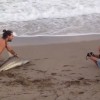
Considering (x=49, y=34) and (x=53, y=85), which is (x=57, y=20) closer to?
(x=49, y=34)

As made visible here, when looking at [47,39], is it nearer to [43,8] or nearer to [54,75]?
[54,75]

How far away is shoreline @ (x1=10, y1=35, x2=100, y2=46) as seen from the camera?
28.4 ft

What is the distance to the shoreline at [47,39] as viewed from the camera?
866 centimetres

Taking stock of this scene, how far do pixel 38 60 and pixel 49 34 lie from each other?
186 centimetres

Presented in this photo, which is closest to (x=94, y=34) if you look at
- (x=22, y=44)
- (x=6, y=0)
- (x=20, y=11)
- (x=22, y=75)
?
(x=22, y=44)

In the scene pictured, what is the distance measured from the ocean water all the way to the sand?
3.71ft

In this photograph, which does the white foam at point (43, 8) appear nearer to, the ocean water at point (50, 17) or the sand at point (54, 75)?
the ocean water at point (50, 17)

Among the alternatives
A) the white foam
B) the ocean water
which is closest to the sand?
the ocean water

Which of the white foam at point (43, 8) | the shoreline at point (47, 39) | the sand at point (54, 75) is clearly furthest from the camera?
the white foam at point (43, 8)

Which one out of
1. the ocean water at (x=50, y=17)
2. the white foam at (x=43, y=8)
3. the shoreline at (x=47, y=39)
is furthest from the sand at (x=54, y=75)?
the white foam at (x=43, y=8)

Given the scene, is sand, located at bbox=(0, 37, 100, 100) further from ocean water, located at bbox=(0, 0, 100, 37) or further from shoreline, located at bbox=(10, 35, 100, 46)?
ocean water, located at bbox=(0, 0, 100, 37)

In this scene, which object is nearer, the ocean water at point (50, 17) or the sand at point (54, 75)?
the sand at point (54, 75)

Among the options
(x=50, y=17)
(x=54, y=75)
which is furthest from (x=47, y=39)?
(x=50, y=17)

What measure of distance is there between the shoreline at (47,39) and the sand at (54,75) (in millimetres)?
187
